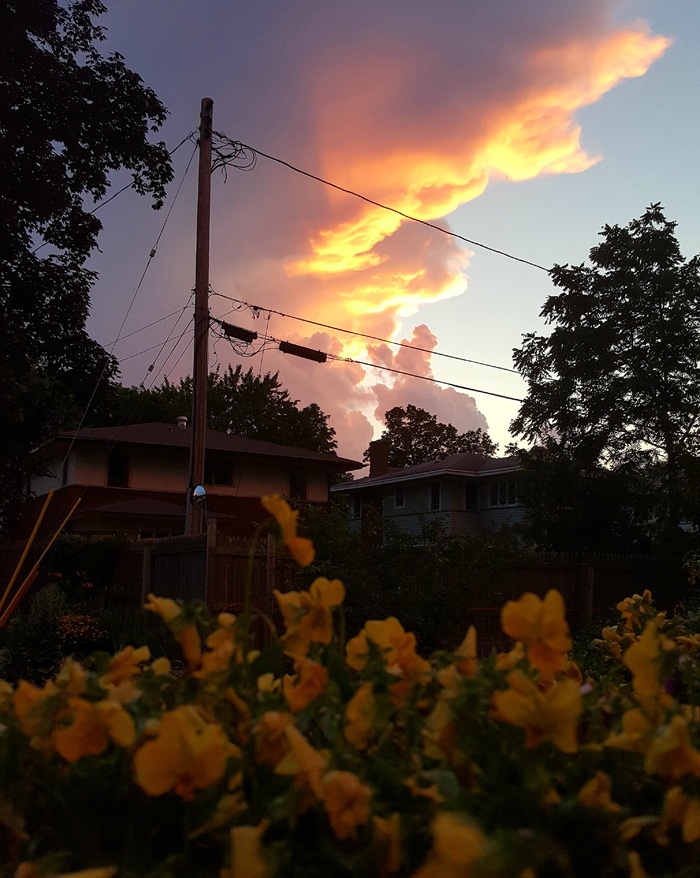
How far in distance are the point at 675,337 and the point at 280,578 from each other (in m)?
13.0

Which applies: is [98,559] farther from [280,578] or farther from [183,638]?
[183,638]

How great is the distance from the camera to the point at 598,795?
2.58ft

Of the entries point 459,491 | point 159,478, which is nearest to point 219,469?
point 159,478

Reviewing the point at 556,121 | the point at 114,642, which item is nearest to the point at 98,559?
the point at 114,642

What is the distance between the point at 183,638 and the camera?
992 mm

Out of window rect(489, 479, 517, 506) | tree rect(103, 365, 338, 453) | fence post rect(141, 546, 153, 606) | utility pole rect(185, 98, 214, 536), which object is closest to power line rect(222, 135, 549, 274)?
utility pole rect(185, 98, 214, 536)

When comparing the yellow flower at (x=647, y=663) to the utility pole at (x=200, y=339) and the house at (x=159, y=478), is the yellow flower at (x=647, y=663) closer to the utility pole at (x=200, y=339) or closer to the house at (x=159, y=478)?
the utility pole at (x=200, y=339)

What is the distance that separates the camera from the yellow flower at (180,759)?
77 cm

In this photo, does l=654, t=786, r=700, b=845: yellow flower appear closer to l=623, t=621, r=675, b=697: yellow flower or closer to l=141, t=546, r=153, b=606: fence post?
l=623, t=621, r=675, b=697: yellow flower

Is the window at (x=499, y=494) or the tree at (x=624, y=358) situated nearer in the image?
the tree at (x=624, y=358)

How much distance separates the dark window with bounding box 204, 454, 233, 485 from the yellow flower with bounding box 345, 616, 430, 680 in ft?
93.6

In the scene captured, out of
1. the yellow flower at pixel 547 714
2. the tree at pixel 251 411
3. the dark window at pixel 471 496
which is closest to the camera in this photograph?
the yellow flower at pixel 547 714

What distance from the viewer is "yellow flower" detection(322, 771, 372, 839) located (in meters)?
0.73

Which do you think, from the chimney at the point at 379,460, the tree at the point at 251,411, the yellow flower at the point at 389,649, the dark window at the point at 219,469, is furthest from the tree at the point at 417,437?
the yellow flower at the point at 389,649
